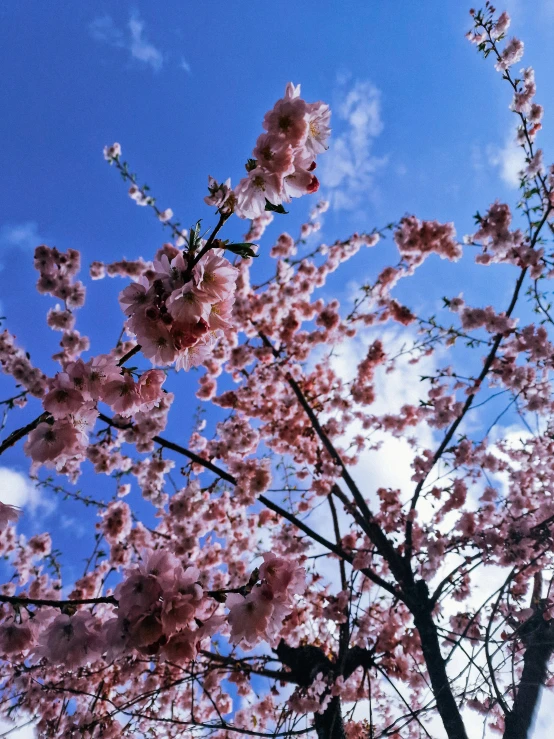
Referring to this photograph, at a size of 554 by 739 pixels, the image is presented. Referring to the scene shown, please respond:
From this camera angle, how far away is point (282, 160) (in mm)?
1730

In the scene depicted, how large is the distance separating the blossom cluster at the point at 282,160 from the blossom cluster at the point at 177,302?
21 centimetres

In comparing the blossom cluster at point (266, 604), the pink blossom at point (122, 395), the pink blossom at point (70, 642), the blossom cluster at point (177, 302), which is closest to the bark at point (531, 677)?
the blossom cluster at point (266, 604)

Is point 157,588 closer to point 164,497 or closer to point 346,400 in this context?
point 164,497

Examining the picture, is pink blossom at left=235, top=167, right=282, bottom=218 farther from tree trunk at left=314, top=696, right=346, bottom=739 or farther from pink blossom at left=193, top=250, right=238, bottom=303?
tree trunk at left=314, top=696, right=346, bottom=739

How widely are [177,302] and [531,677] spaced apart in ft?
21.7

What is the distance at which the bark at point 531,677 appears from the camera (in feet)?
16.3

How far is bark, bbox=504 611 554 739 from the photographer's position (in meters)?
4.96

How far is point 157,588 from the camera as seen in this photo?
6.28ft

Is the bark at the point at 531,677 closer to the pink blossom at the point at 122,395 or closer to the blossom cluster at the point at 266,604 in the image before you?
the blossom cluster at the point at 266,604

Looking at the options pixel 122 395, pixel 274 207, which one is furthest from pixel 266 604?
pixel 274 207

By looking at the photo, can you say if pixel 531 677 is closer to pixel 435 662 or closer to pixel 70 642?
pixel 435 662

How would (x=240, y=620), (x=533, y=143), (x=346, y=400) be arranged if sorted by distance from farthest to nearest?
(x=346, y=400) → (x=533, y=143) → (x=240, y=620)

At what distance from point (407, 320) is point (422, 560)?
4.57m

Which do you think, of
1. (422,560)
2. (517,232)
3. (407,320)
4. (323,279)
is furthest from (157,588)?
(323,279)
